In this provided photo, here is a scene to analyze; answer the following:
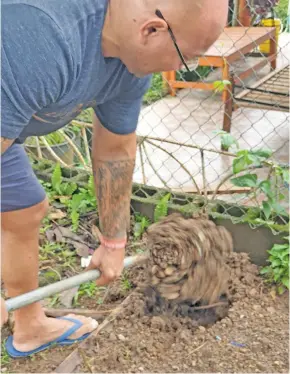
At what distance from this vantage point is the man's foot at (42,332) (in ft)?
8.00

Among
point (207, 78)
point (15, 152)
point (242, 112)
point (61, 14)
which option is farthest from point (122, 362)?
point (207, 78)

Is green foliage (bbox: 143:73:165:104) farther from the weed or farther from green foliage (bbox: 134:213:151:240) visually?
the weed

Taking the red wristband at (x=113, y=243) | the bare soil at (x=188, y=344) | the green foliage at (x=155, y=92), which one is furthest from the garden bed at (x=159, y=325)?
the green foliage at (x=155, y=92)

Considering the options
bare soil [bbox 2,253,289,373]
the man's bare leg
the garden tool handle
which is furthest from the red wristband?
bare soil [bbox 2,253,289,373]

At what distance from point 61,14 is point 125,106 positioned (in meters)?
0.59

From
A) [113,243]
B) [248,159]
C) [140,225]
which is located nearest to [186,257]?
[113,243]

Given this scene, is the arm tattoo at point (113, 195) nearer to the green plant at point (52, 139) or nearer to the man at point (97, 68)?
the man at point (97, 68)

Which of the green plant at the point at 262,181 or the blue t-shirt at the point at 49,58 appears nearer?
the blue t-shirt at the point at 49,58

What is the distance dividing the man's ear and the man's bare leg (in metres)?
1.00

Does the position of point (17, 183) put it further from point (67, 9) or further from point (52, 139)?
point (52, 139)

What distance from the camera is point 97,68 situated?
161 centimetres

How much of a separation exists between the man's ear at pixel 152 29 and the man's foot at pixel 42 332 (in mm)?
1451

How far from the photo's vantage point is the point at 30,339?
244 cm

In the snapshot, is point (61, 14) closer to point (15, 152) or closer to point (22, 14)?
point (22, 14)
